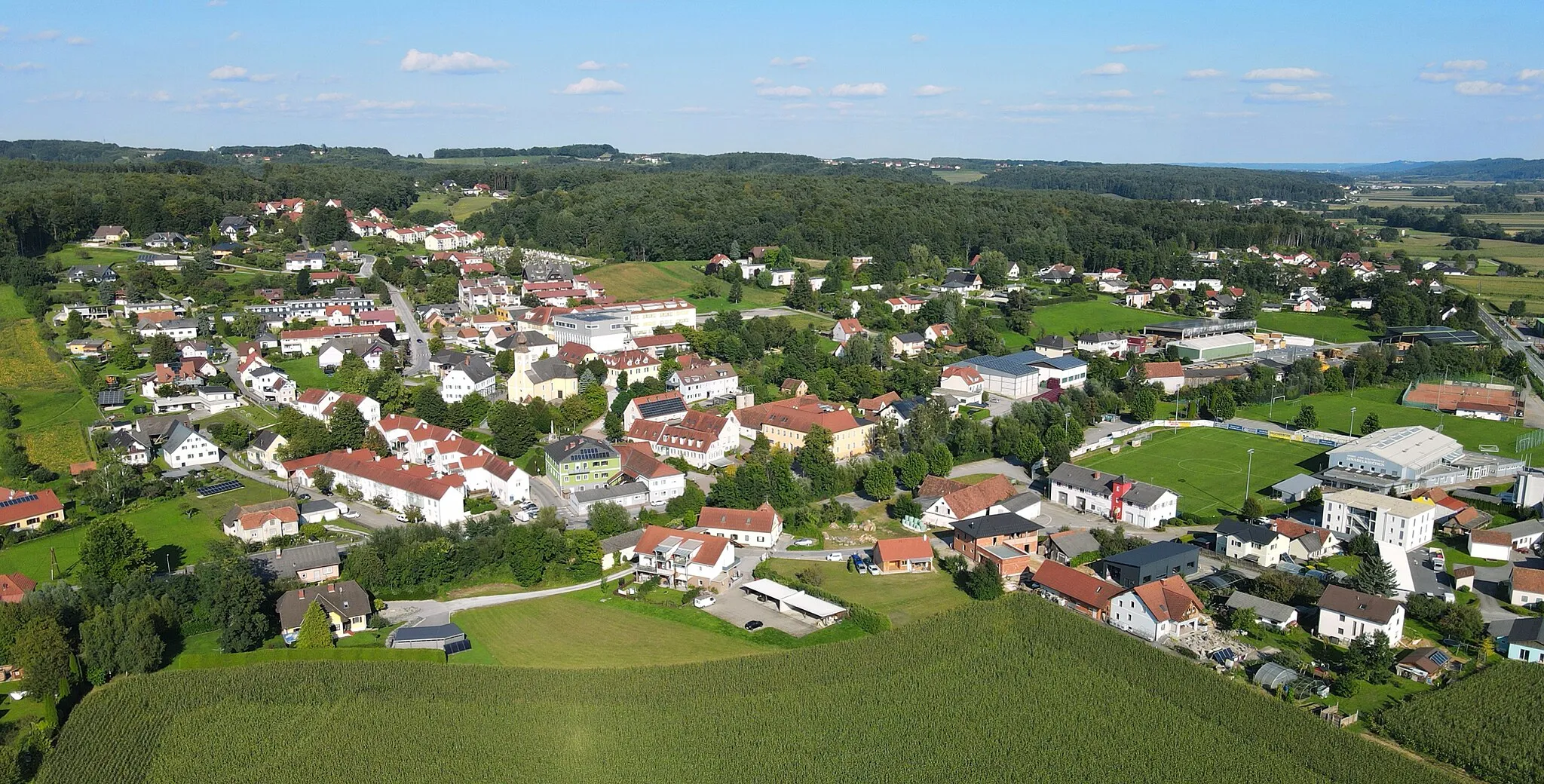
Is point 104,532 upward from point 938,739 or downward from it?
upward

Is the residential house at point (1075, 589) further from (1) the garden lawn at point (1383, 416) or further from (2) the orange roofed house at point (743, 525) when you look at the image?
(1) the garden lawn at point (1383, 416)

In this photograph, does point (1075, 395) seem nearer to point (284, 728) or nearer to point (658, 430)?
point (658, 430)

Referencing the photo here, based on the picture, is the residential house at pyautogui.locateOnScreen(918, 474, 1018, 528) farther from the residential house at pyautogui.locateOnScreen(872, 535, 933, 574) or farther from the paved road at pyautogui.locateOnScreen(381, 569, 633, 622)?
the paved road at pyautogui.locateOnScreen(381, 569, 633, 622)

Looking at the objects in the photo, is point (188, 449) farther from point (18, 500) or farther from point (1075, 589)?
point (1075, 589)

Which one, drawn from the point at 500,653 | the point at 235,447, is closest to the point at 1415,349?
the point at 500,653

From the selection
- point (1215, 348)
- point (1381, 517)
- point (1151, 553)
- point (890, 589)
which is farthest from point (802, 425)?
point (1215, 348)

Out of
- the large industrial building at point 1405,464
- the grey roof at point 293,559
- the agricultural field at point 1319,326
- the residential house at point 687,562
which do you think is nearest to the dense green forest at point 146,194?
the grey roof at point 293,559

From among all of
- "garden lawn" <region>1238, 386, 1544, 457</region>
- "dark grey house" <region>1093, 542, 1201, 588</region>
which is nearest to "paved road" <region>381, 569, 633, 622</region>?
"dark grey house" <region>1093, 542, 1201, 588</region>
